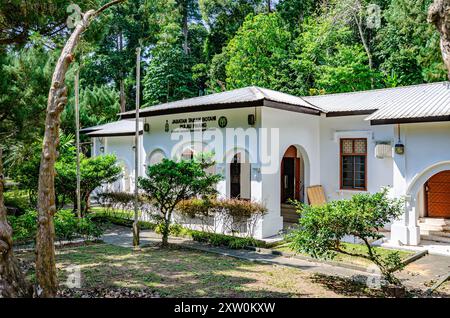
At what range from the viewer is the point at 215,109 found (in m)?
11.7

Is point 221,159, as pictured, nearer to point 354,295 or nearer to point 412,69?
point 354,295

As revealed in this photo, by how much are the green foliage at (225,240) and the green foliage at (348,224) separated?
350cm

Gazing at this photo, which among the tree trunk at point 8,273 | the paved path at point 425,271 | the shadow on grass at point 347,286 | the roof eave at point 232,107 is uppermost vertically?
the roof eave at point 232,107

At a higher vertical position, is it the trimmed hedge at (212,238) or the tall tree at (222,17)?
the tall tree at (222,17)

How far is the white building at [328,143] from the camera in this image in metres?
10.7

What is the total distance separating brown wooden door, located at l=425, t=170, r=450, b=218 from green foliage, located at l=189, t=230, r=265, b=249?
21.0ft

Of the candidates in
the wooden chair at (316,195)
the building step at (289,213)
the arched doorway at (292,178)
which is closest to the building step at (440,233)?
the wooden chair at (316,195)

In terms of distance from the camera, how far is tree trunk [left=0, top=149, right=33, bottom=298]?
4.43 meters

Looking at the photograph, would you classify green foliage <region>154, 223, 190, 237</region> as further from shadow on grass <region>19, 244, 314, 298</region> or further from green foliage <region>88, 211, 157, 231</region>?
shadow on grass <region>19, 244, 314, 298</region>

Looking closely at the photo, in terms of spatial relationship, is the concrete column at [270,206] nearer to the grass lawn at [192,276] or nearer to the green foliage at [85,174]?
the grass lawn at [192,276]

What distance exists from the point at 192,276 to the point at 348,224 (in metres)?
3.10

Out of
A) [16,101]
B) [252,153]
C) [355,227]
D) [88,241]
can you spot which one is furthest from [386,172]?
[16,101]

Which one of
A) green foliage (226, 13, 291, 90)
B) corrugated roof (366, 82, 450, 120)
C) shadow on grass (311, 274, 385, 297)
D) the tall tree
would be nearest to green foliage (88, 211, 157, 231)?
shadow on grass (311, 274, 385, 297)

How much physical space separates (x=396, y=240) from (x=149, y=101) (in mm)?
25461
